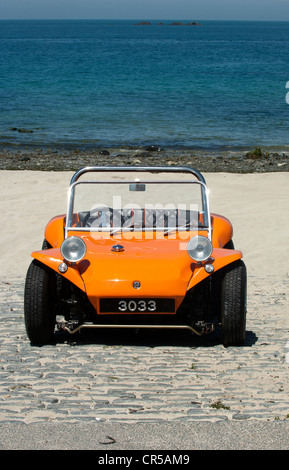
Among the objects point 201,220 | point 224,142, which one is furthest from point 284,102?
point 201,220

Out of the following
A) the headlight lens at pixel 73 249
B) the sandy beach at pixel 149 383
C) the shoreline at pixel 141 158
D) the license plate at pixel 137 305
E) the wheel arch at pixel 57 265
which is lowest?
the shoreline at pixel 141 158

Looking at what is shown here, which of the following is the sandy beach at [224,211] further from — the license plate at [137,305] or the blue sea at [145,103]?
the blue sea at [145,103]

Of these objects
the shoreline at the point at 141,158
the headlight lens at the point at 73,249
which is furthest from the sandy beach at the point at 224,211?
the headlight lens at the point at 73,249

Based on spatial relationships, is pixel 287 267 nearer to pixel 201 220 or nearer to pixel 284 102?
pixel 201 220

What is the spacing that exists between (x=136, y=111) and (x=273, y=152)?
11.8m

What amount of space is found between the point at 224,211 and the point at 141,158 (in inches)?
365

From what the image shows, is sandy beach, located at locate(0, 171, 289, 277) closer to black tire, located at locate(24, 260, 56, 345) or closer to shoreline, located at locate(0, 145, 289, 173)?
shoreline, located at locate(0, 145, 289, 173)

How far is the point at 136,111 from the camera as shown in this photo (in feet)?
115

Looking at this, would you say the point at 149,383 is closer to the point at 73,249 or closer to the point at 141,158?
the point at 73,249

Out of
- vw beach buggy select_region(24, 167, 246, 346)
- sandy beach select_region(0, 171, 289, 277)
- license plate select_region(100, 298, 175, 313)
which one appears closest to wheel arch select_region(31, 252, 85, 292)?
vw beach buggy select_region(24, 167, 246, 346)

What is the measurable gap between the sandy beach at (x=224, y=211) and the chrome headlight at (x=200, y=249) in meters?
3.58

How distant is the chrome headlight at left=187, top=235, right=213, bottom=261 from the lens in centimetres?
591

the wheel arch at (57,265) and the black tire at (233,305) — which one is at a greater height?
the wheel arch at (57,265)

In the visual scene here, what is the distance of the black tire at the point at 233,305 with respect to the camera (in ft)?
19.4
